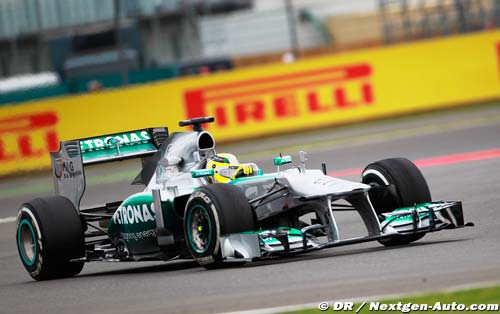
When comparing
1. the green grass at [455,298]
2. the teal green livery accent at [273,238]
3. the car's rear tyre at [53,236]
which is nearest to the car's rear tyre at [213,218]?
the teal green livery accent at [273,238]

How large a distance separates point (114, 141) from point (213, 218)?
8.80 feet

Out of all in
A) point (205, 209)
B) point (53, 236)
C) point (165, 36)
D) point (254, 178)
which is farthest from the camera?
point (165, 36)

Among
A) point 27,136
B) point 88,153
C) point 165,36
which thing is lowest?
point 27,136

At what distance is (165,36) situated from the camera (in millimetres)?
40094

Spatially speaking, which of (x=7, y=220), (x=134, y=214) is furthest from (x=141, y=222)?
(x=7, y=220)

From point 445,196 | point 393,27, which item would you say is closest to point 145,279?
point 445,196

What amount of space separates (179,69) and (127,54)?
8.82 feet

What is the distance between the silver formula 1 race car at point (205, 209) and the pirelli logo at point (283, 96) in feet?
46.1

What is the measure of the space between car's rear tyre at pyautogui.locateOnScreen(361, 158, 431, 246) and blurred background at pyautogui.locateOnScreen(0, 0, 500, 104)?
2377 cm

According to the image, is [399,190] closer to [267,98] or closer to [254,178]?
[254,178]

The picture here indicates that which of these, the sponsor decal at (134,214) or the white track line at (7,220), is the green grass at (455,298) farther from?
the white track line at (7,220)

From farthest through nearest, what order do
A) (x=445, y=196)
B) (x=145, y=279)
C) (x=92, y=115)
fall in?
(x=92, y=115) → (x=445, y=196) → (x=145, y=279)

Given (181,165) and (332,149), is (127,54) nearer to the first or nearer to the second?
(332,149)

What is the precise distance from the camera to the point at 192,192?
1047 cm
